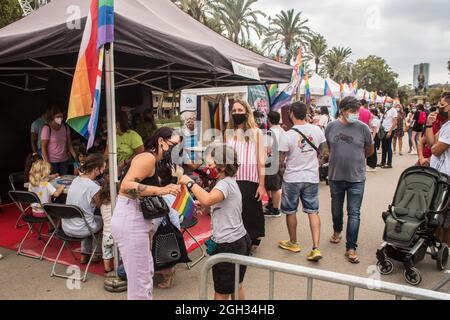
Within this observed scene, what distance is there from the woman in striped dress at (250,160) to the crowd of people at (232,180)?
1 cm

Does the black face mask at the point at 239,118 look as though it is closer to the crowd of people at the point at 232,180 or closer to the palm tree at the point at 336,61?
the crowd of people at the point at 232,180

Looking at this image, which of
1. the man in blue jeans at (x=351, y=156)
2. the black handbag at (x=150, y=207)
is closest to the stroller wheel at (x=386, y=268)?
the man in blue jeans at (x=351, y=156)

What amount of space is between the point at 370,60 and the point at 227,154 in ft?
316

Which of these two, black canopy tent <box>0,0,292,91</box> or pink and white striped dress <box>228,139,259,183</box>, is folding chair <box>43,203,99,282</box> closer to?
black canopy tent <box>0,0,292,91</box>

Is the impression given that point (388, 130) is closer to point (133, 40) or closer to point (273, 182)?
point (273, 182)

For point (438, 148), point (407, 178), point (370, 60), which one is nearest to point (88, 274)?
point (407, 178)

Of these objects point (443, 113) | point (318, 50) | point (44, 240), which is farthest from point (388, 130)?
point (318, 50)

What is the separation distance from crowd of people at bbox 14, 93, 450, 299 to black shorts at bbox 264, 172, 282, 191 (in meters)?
0.02

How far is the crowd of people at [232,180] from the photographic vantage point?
8.96ft

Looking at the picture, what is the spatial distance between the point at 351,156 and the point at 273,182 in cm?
154

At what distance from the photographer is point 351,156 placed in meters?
4.39

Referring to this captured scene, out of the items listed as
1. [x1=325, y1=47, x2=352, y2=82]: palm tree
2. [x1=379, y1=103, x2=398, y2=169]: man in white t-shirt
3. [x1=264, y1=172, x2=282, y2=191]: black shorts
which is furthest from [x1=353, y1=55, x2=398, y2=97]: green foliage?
[x1=264, y1=172, x2=282, y2=191]: black shorts

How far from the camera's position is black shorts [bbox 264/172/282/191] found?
18.4 feet

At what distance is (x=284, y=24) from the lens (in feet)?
143
